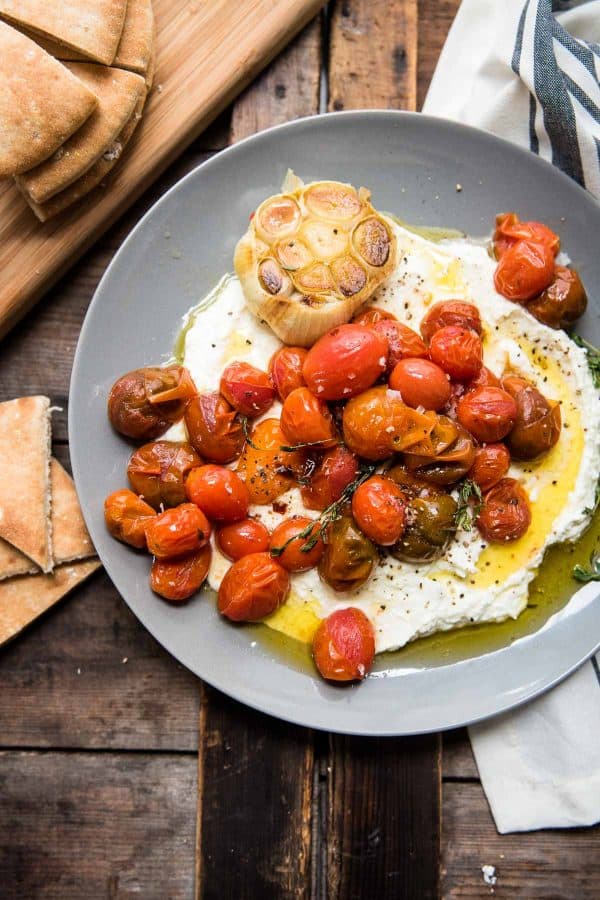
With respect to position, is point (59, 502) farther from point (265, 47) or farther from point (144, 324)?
point (265, 47)

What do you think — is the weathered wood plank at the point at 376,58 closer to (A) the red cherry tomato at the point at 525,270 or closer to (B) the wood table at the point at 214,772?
(B) the wood table at the point at 214,772

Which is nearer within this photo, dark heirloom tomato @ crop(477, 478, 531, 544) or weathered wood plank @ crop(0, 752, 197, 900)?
dark heirloom tomato @ crop(477, 478, 531, 544)

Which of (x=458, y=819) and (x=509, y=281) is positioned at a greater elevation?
(x=509, y=281)

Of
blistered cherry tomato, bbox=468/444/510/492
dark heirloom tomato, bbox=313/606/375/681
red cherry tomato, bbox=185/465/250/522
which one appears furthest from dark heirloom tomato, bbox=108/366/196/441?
blistered cherry tomato, bbox=468/444/510/492

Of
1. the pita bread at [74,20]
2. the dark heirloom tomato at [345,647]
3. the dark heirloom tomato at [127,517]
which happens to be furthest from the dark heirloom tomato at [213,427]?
the pita bread at [74,20]

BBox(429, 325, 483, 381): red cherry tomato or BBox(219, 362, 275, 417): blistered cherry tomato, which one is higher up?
BBox(429, 325, 483, 381): red cherry tomato

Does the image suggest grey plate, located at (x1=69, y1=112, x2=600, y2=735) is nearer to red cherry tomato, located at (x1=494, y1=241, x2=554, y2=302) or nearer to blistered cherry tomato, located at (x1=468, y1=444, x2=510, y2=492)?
red cherry tomato, located at (x1=494, y1=241, x2=554, y2=302)

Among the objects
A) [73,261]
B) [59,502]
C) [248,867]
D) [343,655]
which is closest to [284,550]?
[343,655]

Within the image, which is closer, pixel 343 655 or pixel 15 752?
pixel 343 655
